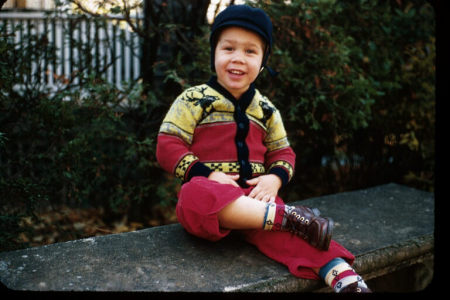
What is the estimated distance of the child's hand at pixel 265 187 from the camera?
1915 millimetres

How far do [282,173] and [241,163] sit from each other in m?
0.24

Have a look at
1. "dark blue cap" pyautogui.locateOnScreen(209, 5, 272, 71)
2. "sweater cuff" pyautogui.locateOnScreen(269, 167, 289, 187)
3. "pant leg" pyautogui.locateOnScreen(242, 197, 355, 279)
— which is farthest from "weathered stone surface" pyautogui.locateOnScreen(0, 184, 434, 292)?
"dark blue cap" pyautogui.locateOnScreen(209, 5, 272, 71)

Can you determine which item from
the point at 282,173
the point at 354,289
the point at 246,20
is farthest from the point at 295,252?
the point at 246,20

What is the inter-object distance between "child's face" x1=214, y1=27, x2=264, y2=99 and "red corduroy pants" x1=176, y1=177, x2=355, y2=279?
55cm

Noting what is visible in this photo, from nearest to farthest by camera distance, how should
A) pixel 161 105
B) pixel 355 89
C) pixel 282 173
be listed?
1. pixel 282 173
2. pixel 355 89
3. pixel 161 105

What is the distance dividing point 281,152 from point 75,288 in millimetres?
1271

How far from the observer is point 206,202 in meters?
1.77

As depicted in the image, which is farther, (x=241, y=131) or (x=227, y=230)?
(x=241, y=131)

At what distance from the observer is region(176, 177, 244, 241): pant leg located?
5.75 feet

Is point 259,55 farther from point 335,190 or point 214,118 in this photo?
point 335,190

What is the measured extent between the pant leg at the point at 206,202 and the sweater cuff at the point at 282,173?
34cm

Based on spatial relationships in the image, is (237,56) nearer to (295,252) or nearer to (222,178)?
(222,178)

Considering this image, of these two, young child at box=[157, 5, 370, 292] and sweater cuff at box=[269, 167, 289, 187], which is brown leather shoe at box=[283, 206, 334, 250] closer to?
young child at box=[157, 5, 370, 292]

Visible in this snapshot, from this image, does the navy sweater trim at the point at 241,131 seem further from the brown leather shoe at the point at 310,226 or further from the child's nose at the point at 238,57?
the brown leather shoe at the point at 310,226
